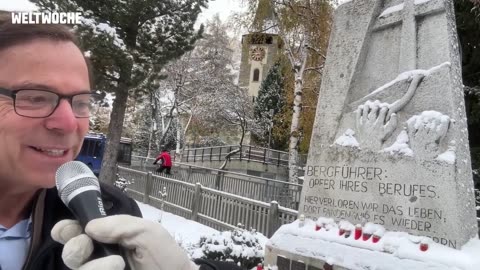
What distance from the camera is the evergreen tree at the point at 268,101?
113 feet

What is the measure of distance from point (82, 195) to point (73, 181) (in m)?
0.07

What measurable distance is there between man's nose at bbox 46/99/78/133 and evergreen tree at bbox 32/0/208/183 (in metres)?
11.4

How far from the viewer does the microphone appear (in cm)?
104

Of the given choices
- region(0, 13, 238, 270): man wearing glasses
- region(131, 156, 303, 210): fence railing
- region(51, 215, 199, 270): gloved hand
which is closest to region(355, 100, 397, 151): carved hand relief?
region(0, 13, 238, 270): man wearing glasses

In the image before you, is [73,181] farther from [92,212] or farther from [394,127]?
[394,127]

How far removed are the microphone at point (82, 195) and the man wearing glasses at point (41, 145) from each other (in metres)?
0.04

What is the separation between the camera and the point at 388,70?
16.5 feet

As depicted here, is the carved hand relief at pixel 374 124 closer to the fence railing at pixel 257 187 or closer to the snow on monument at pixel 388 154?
the snow on monument at pixel 388 154

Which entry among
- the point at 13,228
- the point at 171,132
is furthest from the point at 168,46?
the point at 171,132

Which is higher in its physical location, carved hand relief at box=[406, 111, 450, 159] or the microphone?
carved hand relief at box=[406, 111, 450, 159]

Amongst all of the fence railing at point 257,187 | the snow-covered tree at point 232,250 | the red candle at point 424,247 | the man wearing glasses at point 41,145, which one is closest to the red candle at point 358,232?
the red candle at point 424,247

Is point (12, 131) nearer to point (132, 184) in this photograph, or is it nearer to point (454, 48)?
point (454, 48)

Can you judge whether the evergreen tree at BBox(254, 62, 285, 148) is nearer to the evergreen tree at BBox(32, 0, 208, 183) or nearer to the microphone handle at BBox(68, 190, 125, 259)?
the evergreen tree at BBox(32, 0, 208, 183)

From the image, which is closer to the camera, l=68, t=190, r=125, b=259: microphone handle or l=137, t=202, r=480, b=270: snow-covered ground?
l=68, t=190, r=125, b=259: microphone handle
